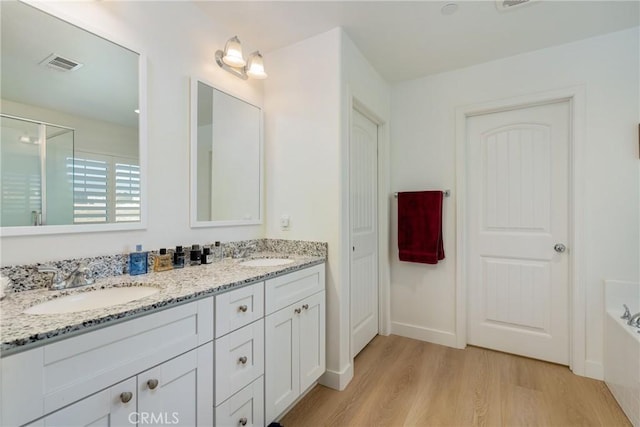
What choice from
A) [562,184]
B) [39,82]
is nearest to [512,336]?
[562,184]

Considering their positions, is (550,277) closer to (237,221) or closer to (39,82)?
(237,221)

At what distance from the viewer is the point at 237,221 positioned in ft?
6.68

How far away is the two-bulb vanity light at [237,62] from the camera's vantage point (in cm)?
181

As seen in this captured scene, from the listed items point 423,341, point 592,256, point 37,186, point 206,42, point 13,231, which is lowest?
point 423,341

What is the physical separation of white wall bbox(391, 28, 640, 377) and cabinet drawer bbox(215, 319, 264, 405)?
1.74m

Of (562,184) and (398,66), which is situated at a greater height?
(398,66)

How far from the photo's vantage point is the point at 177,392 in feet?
3.41

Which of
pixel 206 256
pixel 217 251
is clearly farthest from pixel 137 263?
pixel 217 251

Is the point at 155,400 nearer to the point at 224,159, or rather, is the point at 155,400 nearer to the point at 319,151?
the point at 224,159

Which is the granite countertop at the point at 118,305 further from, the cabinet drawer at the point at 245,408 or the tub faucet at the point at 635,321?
the tub faucet at the point at 635,321

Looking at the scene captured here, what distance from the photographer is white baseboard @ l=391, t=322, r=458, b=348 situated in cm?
254

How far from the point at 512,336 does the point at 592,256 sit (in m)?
0.84

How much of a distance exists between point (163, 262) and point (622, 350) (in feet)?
8.76

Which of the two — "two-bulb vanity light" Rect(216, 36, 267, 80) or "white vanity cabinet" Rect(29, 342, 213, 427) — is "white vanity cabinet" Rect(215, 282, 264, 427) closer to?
"white vanity cabinet" Rect(29, 342, 213, 427)
